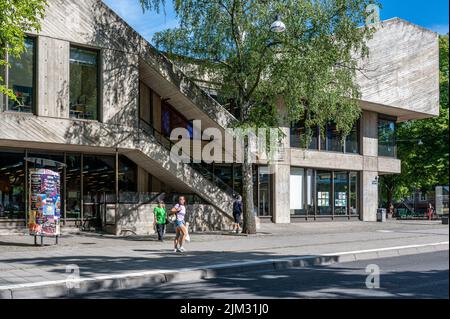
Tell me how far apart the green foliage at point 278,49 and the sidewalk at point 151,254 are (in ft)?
16.7

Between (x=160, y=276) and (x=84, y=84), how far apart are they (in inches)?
520

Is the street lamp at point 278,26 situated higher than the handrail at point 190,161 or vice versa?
the street lamp at point 278,26

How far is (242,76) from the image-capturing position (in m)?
22.0

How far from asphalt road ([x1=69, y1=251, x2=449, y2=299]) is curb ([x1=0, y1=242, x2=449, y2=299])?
1.21 ft

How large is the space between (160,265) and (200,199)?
1270 centimetres

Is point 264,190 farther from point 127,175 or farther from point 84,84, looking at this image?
point 84,84

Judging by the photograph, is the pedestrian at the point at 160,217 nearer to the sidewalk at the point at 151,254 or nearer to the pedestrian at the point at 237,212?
the sidewalk at the point at 151,254

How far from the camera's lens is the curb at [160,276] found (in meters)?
10.4

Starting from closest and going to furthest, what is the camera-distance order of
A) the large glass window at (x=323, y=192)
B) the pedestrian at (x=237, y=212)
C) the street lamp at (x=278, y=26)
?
1. the street lamp at (x=278, y=26)
2. the pedestrian at (x=237, y=212)
3. the large glass window at (x=323, y=192)

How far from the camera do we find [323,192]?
116ft

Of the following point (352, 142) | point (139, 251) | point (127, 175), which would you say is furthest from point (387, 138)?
point (139, 251)

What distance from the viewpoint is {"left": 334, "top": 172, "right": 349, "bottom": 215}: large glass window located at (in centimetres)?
3612

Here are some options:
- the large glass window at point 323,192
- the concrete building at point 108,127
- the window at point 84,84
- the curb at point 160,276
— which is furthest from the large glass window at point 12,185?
the large glass window at point 323,192
